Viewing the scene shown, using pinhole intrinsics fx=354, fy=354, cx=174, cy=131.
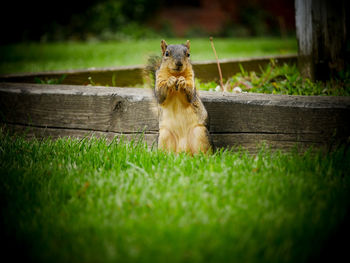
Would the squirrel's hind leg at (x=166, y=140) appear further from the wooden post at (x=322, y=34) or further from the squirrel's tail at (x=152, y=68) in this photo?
the wooden post at (x=322, y=34)

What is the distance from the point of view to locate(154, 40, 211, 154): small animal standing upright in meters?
2.29

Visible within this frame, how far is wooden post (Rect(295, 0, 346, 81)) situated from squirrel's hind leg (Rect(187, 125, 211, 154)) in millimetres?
1474

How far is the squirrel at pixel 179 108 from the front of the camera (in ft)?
7.52

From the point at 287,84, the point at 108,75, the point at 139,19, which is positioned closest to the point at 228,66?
the point at 287,84

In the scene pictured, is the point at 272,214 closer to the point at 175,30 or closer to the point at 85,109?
the point at 85,109

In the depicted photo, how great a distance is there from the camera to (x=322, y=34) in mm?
3145

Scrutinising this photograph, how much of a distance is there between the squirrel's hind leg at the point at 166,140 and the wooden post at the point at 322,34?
63.6 inches

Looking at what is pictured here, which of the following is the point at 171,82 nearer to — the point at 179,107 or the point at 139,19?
the point at 179,107

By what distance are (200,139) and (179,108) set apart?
250 millimetres

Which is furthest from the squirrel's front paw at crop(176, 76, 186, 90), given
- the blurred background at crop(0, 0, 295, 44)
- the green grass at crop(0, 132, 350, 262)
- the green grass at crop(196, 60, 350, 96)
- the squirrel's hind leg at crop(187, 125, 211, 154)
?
the blurred background at crop(0, 0, 295, 44)

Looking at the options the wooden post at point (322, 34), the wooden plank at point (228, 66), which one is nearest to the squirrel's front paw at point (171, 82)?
the wooden plank at point (228, 66)

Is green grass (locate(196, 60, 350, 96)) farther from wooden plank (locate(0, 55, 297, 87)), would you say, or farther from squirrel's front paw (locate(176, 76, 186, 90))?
squirrel's front paw (locate(176, 76, 186, 90))

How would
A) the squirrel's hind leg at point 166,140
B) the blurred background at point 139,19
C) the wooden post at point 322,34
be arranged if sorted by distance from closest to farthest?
the squirrel's hind leg at point 166,140 → the wooden post at point 322,34 → the blurred background at point 139,19

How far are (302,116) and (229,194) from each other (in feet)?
3.00
